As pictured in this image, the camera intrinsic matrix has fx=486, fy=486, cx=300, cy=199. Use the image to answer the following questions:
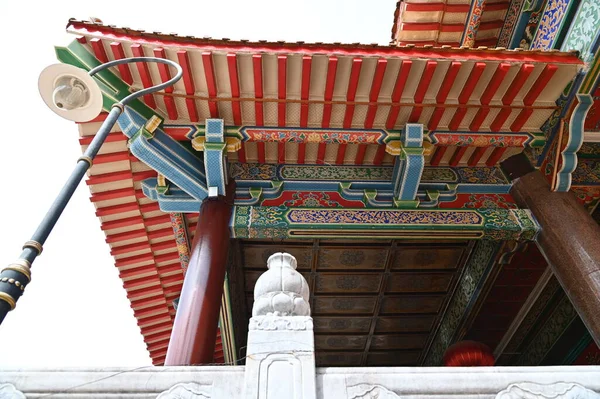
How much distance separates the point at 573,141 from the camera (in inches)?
212

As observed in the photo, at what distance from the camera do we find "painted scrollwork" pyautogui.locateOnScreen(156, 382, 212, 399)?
2299mm

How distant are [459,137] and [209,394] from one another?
4.37 m

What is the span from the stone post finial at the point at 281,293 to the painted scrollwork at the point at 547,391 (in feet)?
3.59

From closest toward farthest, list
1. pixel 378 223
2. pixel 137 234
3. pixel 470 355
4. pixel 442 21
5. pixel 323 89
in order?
1. pixel 323 89
2. pixel 378 223
3. pixel 470 355
4. pixel 137 234
5. pixel 442 21

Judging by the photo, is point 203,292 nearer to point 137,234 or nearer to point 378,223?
point 378,223

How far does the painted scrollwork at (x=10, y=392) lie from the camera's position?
229 cm

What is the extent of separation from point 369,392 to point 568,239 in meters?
3.68

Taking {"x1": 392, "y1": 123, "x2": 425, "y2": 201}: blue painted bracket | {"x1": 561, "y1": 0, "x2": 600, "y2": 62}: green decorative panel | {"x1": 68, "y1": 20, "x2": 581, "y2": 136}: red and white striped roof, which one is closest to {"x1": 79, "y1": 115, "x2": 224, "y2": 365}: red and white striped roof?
{"x1": 68, "y1": 20, "x2": 581, "y2": 136}: red and white striped roof

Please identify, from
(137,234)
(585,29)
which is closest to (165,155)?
(137,234)

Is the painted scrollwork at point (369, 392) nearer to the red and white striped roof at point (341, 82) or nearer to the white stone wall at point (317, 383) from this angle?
the white stone wall at point (317, 383)

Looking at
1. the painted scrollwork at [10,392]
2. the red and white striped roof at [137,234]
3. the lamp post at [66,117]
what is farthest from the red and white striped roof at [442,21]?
the painted scrollwork at [10,392]

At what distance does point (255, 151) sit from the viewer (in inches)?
239

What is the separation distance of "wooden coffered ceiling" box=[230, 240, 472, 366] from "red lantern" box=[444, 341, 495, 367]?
59.3 inches

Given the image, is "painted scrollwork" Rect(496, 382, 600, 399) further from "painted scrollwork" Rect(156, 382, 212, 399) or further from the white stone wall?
"painted scrollwork" Rect(156, 382, 212, 399)
